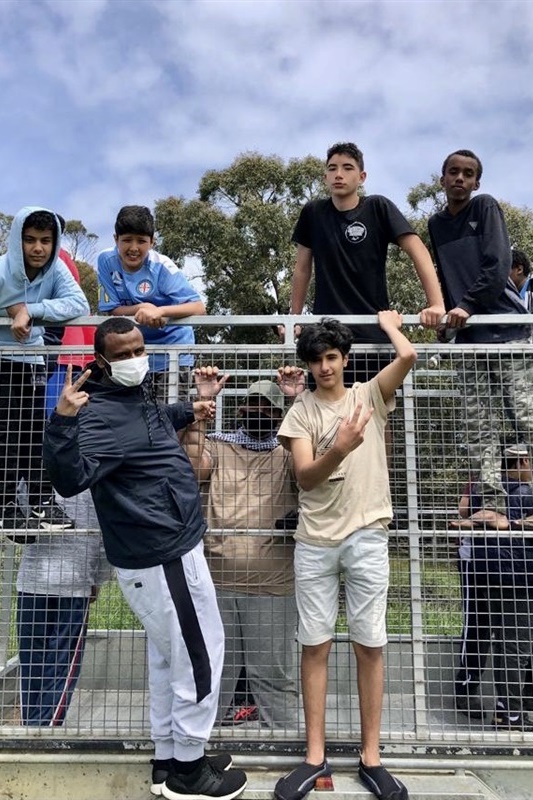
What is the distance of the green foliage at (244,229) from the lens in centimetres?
1581

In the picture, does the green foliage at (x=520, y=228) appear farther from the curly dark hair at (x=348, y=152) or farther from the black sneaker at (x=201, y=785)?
the black sneaker at (x=201, y=785)

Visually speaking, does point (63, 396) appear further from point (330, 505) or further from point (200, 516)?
point (330, 505)

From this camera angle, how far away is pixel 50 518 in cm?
326

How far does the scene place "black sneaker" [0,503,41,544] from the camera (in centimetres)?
323

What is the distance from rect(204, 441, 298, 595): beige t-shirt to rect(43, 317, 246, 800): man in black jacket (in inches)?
18.1

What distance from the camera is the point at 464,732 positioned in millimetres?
3027

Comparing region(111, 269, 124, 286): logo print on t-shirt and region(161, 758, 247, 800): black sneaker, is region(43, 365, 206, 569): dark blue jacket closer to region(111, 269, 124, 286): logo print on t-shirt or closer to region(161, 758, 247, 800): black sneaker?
region(161, 758, 247, 800): black sneaker

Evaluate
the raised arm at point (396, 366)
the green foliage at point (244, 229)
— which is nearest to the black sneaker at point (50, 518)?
the raised arm at point (396, 366)

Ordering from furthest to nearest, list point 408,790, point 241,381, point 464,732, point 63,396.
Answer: point 241,381
point 464,732
point 408,790
point 63,396

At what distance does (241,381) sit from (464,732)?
235 centimetres

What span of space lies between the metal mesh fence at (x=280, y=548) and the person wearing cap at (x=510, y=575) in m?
0.01

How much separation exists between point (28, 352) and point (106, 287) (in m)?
0.63

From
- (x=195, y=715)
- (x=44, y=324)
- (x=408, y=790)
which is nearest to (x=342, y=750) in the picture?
(x=408, y=790)

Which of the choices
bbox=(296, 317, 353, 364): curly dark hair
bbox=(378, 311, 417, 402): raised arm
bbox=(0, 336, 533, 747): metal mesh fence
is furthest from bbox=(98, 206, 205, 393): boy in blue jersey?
bbox=(378, 311, 417, 402): raised arm
